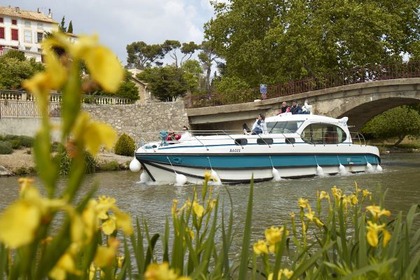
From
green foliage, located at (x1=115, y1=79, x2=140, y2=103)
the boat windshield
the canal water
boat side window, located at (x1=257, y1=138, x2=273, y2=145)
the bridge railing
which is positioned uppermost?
green foliage, located at (x1=115, y1=79, x2=140, y2=103)

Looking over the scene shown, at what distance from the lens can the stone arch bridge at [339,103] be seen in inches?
952

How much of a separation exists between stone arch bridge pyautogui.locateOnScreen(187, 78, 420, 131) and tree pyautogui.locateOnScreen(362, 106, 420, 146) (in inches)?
683

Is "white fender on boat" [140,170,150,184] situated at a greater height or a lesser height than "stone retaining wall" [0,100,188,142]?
lesser

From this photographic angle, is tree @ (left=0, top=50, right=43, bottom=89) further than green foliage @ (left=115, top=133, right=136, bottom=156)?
Yes

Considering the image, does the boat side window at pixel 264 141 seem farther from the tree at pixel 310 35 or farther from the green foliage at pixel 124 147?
the tree at pixel 310 35

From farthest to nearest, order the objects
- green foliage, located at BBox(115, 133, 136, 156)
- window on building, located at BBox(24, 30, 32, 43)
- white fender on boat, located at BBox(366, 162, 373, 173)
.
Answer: window on building, located at BBox(24, 30, 32, 43) < green foliage, located at BBox(115, 133, 136, 156) < white fender on boat, located at BBox(366, 162, 373, 173)

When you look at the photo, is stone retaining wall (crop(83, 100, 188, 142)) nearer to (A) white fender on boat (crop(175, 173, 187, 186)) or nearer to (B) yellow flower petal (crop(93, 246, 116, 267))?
(A) white fender on boat (crop(175, 173, 187, 186))

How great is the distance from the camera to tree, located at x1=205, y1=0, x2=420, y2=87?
28.7 meters

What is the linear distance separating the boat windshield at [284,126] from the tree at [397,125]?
103 feet

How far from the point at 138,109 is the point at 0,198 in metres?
17.9

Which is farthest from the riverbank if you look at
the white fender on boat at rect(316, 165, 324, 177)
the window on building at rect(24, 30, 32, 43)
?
the window on building at rect(24, 30, 32, 43)

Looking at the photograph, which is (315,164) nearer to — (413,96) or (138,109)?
(413,96)

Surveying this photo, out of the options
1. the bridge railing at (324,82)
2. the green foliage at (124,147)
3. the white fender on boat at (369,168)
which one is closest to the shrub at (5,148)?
the green foliage at (124,147)

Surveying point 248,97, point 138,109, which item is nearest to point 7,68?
point 138,109
